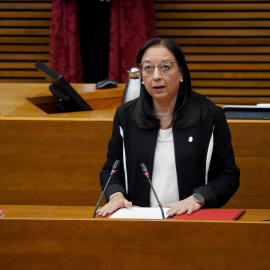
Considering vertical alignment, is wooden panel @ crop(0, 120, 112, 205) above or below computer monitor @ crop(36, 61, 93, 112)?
below

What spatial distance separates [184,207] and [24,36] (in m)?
3.68

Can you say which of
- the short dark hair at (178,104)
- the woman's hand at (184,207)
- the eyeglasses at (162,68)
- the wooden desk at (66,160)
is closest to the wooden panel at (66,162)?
the wooden desk at (66,160)

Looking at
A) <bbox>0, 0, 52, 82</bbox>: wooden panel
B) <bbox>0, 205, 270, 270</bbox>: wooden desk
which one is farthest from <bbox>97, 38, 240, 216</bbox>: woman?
<bbox>0, 0, 52, 82</bbox>: wooden panel

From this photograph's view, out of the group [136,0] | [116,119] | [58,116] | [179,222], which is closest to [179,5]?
[136,0]

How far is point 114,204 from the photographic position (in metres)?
1.84

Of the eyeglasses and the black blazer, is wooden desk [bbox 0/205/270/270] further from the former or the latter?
the eyeglasses

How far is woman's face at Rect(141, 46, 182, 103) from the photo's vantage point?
1.95 meters

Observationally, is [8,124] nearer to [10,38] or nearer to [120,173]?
[120,173]

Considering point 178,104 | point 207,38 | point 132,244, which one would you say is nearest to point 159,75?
point 178,104

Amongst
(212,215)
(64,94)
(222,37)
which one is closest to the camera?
(212,215)

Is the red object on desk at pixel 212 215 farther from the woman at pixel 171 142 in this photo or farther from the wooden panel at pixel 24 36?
the wooden panel at pixel 24 36

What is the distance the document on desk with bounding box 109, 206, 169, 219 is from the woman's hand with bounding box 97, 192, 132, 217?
2cm

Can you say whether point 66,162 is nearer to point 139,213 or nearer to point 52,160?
point 52,160

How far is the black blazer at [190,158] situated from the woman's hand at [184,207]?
69 mm
